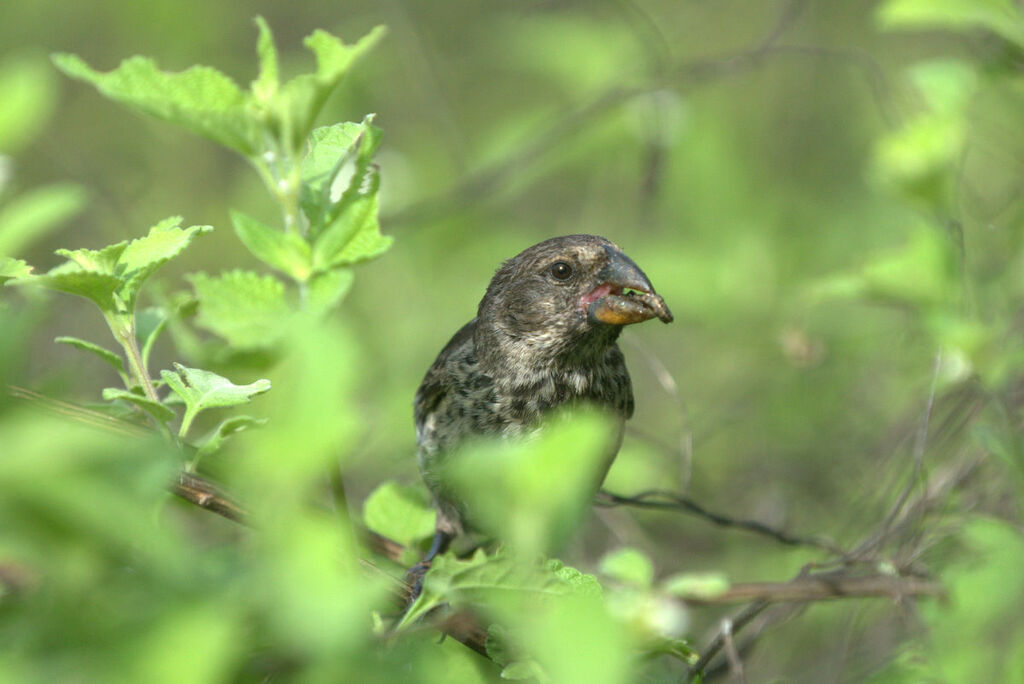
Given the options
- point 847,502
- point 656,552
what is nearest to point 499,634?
point 656,552

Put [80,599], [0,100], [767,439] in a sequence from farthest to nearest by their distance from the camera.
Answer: [767,439] → [0,100] → [80,599]

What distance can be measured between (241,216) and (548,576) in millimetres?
722

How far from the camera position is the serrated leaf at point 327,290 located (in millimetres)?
1507

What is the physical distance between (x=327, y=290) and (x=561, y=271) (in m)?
1.66

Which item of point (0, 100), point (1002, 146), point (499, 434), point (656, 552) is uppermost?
point (1002, 146)

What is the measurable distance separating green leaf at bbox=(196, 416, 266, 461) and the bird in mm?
1340

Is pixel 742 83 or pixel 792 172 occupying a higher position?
pixel 742 83

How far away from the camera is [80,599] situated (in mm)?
1098

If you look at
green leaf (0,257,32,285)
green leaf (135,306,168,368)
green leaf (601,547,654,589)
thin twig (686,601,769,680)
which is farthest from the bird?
green leaf (0,257,32,285)

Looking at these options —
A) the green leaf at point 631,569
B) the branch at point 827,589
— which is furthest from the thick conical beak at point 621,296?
the green leaf at point 631,569

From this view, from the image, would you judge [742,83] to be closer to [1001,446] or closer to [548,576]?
[1001,446]

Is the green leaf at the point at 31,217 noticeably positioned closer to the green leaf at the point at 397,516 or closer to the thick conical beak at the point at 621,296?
the green leaf at the point at 397,516

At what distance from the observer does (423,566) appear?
2705 millimetres

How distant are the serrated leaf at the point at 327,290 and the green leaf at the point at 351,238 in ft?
0.12
